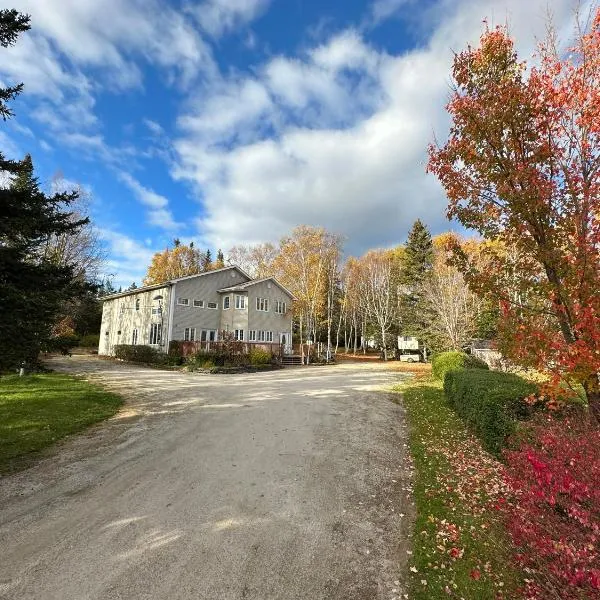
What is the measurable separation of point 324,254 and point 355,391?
26929 millimetres

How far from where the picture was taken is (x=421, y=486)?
6500 mm

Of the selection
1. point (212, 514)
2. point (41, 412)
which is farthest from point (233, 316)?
point (212, 514)

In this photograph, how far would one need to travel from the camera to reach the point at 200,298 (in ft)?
107

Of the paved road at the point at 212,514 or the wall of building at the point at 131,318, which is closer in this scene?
the paved road at the point at 212,514

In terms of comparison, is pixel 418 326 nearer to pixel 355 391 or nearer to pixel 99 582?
pixel 355 391

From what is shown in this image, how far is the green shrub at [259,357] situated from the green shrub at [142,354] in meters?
6.58

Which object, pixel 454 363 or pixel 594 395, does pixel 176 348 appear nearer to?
pixel 454 363

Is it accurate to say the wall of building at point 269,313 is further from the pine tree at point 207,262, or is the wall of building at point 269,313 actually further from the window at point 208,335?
the pine tree at point 207,262

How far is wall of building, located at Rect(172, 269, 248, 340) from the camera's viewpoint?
30.4 meters

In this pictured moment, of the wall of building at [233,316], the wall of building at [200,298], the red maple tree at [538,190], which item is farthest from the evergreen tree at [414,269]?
the red maple tree at [538,190]

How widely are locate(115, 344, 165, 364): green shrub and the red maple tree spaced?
25.8 meters

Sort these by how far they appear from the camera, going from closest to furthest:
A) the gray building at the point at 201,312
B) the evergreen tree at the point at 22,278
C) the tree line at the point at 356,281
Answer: the evergreen tree at the point at 22,278 < the gray building at the point at 201,312 < the tree line at the point at 356,281

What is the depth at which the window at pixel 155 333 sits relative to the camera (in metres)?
30.6

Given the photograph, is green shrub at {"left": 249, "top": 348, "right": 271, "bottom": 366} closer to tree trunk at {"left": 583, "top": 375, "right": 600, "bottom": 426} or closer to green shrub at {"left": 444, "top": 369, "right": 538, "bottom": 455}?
green shrub at {"left": 444, "top": 369, "right": 538, "bottom": 455}
